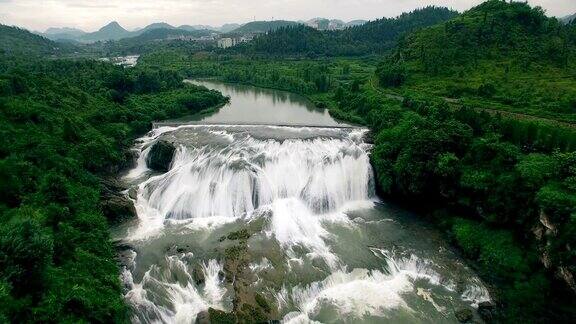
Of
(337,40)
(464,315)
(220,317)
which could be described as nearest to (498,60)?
(464,315)

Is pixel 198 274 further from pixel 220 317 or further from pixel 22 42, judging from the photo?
pixel 22 42

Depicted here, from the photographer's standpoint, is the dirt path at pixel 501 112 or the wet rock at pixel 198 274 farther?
the dirt path at pixel 501 112

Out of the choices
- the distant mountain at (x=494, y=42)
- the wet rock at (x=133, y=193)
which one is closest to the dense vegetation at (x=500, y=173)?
the distant mountain at (x=494, y=42)

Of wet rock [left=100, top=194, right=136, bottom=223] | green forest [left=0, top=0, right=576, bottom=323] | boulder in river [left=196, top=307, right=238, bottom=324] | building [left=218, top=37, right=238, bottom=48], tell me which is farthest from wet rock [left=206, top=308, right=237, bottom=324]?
building [left=218, top=37, right=238, bottom=48]

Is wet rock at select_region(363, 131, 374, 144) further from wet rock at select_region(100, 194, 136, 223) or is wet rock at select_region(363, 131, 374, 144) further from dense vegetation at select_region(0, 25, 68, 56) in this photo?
dense vegetation at select_region(0, 25, 68, 56)

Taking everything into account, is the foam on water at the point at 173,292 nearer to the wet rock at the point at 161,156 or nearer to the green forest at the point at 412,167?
the green forest at the point at 412,167

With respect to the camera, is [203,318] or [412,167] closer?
[203,318]

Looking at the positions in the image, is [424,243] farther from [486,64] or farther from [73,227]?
[486,64]
